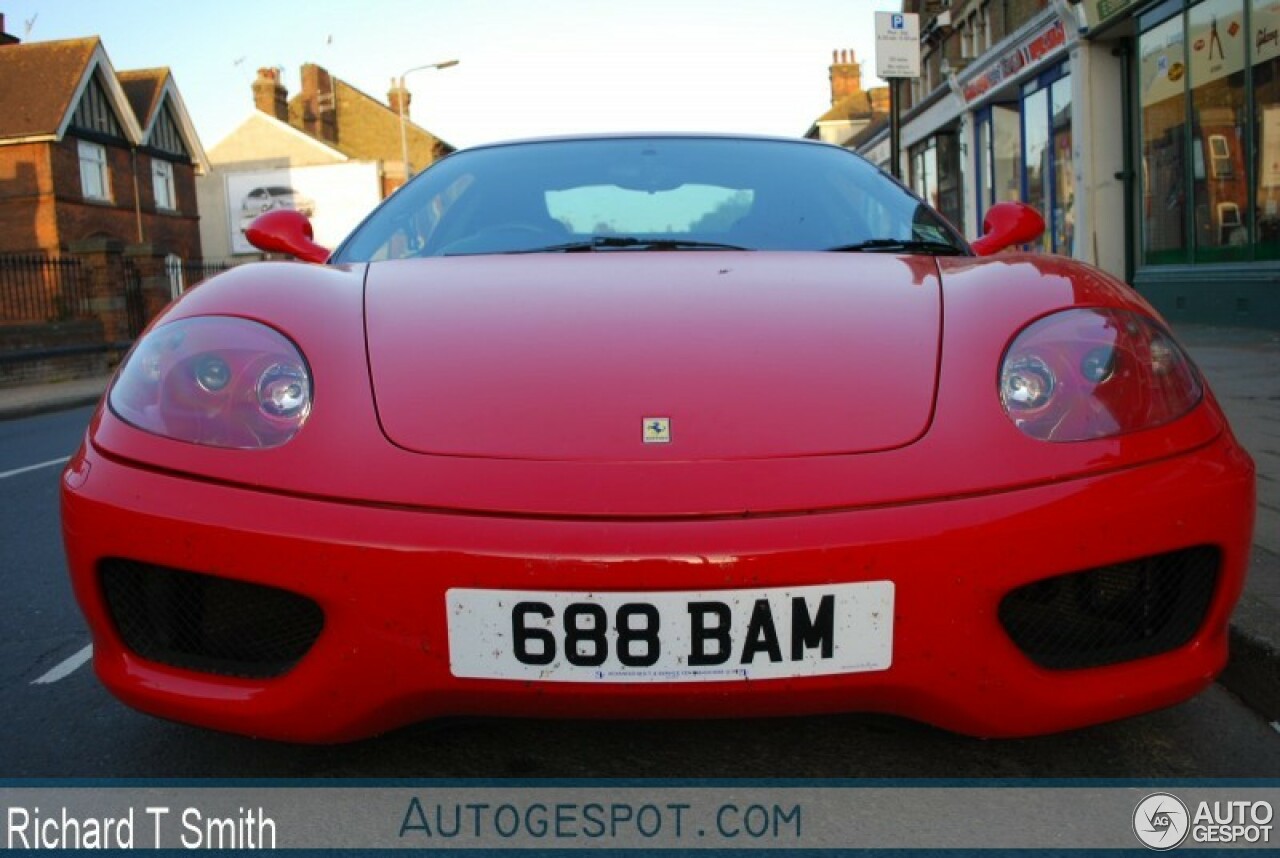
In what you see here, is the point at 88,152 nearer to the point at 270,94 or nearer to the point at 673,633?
the point at 270,94

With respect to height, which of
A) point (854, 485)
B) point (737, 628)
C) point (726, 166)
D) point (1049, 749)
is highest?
point (726, 166)

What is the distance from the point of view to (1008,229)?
2818 mm

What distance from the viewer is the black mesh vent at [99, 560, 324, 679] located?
5.42ft

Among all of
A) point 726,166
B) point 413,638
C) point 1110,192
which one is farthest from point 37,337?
point 413,638

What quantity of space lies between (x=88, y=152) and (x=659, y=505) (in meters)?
31.8

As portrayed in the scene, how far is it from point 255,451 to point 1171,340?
1.54 meters

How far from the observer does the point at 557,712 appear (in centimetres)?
155

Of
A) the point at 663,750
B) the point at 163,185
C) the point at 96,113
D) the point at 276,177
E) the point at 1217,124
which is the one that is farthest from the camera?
the point at 276,177

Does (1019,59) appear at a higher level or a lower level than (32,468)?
higher

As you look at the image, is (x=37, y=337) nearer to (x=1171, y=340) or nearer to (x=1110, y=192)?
(x=1110, y=192)

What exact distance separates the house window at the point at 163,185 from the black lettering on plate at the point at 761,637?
113ft

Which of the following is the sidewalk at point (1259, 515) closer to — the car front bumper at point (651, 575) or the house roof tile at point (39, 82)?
the car front bumper at point (651, 575)

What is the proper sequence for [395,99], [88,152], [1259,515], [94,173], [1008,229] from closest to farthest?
1. [1008,229]
2. [1259,515]
3. [88,152]
4. [94,173]
5. [395,99]

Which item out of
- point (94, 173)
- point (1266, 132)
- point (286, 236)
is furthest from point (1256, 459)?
point (94, 173)
